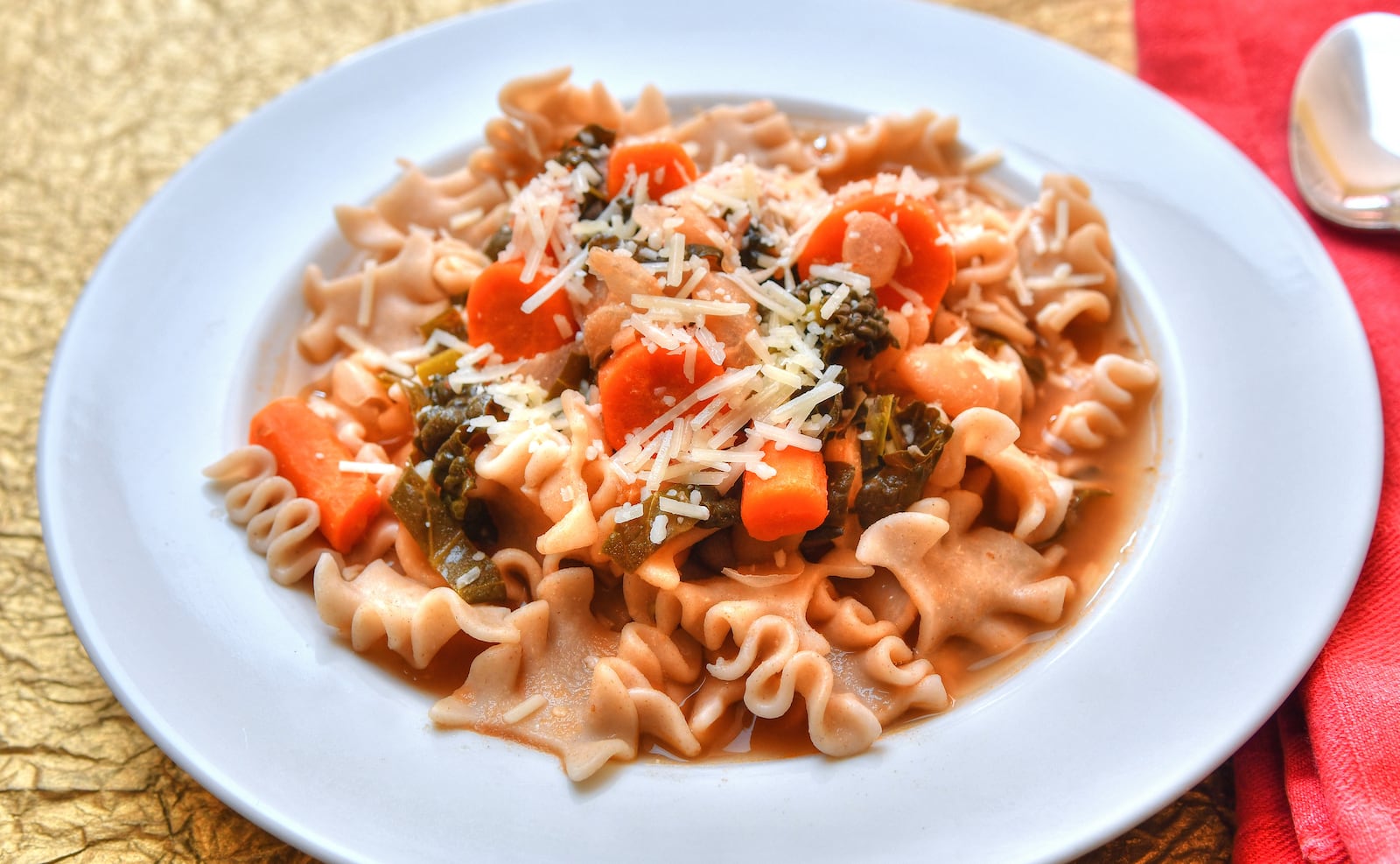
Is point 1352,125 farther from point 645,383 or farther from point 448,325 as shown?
point 448,325

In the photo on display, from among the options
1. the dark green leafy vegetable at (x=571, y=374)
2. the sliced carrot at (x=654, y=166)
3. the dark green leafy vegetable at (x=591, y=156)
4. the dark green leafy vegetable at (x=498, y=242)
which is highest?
the sliced carrot at (x=654, y=166)

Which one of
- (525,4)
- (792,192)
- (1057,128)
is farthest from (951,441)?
(525,4)

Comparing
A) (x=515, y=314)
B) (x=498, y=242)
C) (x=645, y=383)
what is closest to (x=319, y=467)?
(x=515, y=314)

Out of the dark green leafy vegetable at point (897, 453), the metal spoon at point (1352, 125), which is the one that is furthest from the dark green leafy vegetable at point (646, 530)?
the metal spoon at point (1352, 125)

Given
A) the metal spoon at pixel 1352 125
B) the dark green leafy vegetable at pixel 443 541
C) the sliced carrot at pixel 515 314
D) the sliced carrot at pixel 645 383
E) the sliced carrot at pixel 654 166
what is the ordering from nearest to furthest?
1. the sliced carrot at pixel 645 383
2. the dark green leafy vegetable at pixel 443 541
3. the sliced carrot at pixel 515 314
4. the sliced carrot at pixel 654 166
5. the metal spoon at pixel 1352 125

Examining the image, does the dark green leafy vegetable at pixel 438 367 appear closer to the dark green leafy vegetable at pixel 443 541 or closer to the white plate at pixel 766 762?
the dark green leafy vegetable at pixel 443 541

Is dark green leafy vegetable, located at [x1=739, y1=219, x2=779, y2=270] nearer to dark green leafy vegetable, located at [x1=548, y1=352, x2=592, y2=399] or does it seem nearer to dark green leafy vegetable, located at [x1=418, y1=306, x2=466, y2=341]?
dark green leafy vegetable, located at [x1=548, y1=352, x2=592, y2=399]

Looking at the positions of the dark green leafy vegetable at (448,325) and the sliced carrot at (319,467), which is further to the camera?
the dark green leafy vegetable at (448,325)
